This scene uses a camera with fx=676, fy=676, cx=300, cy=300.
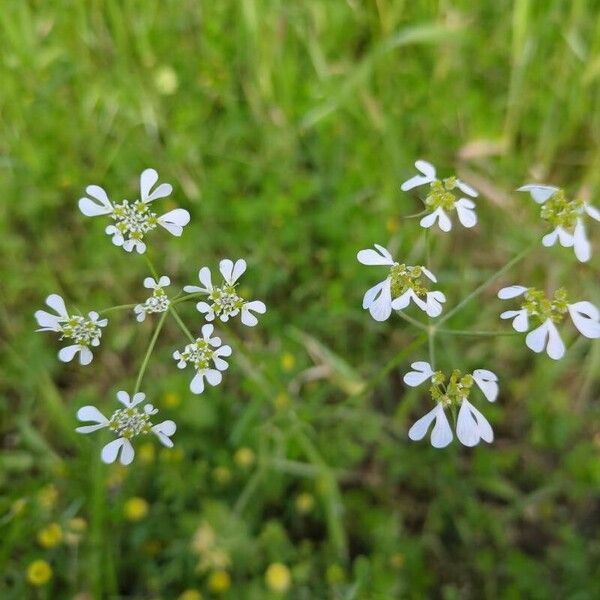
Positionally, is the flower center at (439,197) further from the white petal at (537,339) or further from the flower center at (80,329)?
the flower center at (80,329)

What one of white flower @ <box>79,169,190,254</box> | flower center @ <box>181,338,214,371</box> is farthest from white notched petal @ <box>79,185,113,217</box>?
flower center @ <box>181,338,214,371</box>

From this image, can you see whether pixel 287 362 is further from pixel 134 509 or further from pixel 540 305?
pixel 540 305

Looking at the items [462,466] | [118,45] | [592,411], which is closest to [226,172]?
[118,45]

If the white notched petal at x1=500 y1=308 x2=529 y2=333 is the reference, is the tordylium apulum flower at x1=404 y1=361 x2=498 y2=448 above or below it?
below

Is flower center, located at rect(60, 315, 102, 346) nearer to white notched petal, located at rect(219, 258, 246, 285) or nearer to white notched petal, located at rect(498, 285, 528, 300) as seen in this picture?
white notched petal, located at rect(219, 258, 246, 285)

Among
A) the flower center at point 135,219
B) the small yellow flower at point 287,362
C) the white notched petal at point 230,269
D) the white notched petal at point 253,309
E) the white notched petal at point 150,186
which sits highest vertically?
the small yellow flower at point 287,362

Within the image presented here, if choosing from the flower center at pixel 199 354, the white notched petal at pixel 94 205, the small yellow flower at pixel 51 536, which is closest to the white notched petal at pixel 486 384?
the flower center at pixel 199 354
